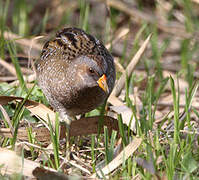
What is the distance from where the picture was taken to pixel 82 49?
4414mm

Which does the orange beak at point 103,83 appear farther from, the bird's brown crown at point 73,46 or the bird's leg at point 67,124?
the bird's leg at point 67,124

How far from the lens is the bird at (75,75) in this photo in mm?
4059

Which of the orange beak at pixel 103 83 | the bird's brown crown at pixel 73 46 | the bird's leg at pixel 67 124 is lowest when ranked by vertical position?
the bird's leg at pixel 67 124

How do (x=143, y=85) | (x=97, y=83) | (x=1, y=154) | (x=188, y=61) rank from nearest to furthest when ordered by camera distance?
(x=1, y=154) < (x=97, y=83) < (x=143, y=85) < (x=188, y=61)

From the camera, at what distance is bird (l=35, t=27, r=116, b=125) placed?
4.06 metres

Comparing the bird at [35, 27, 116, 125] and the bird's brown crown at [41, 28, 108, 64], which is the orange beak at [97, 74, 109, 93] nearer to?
the bird at [35, 27, 116, 125]

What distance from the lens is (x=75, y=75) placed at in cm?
414

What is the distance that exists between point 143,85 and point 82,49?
1.82m

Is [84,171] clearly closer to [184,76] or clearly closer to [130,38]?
[184,76]

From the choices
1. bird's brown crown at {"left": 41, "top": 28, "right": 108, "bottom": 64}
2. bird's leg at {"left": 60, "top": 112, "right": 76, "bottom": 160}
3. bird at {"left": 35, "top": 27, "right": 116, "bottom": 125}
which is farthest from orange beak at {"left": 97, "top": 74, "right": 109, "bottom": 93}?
bird's leg at {"left": 60, "top": 112, "right": 76, "bottom": 160}

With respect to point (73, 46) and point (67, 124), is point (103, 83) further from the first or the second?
point (73, 46)

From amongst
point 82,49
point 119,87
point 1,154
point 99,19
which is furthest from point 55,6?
point 1,154

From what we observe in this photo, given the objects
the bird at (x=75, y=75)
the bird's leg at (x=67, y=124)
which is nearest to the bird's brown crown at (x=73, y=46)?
the bird at (x=75, y=75)

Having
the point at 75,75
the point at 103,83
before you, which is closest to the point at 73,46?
the point at 75,75
